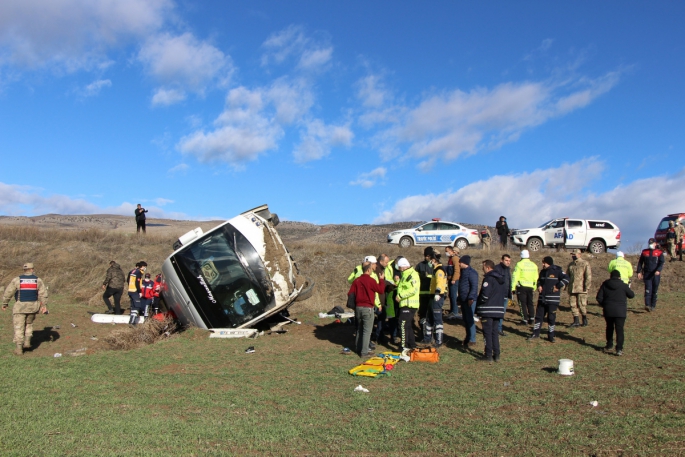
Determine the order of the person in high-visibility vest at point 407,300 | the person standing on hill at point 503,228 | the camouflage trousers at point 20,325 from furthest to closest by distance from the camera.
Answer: the person standing on hill at point 503,228
the camouflage trousers at point 20,325
the person in high-visibility vest at point 407,300

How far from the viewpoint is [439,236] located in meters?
24.9

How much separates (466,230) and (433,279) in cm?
1534

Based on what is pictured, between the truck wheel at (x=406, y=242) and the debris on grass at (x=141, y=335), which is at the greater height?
the truck wheel at (x=406, y=242)

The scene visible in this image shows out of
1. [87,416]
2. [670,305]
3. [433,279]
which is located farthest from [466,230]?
[87,416]

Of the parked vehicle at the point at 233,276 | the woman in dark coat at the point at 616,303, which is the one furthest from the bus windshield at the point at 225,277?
the woman in dark coat at the point at 616,303

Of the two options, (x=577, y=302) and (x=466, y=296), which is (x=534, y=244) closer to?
(x=577, y=302)

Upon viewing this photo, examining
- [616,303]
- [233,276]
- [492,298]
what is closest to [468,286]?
[492,298]

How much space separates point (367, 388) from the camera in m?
7.48

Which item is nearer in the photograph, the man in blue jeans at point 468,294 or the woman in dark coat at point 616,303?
the woman in dark coat at point 616,303

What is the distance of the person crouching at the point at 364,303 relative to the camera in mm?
9422

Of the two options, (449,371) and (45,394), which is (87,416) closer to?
(45,394)

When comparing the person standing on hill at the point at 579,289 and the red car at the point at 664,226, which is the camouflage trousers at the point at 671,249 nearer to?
the red car at the point at 664,226

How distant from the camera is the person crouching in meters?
9.42

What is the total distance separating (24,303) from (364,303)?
6763mm
